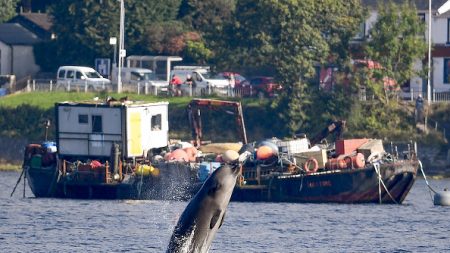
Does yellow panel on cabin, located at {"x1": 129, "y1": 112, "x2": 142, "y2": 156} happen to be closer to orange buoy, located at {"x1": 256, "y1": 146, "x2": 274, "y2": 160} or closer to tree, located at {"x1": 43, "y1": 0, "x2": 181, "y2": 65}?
orange buoy, located at {"x1": 256, "y1": 146, "x2": 274, "y2": 160}

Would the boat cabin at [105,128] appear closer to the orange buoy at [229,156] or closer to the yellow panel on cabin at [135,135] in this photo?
the yellow panel on cabin at [135,135]

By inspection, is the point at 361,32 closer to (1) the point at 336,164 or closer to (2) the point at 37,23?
(1) the point at 336,164

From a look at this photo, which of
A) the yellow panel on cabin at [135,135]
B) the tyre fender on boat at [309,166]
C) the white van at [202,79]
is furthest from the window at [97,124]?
the white van at [202,79]

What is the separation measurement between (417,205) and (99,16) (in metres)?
42.1

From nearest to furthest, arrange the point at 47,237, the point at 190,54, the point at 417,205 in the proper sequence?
1. the point at 47,237
2. the point at 417,205
3. the point at 190,54

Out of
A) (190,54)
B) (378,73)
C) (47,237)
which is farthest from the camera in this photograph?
(190,54)

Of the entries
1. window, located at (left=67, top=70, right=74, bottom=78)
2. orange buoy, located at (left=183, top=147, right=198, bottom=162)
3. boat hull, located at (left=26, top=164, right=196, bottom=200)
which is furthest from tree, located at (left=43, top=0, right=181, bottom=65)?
orange buoy, located at (left=183, top=147, right=198, bottom=162)

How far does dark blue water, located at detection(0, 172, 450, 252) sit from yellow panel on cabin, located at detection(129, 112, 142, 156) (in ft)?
8.77

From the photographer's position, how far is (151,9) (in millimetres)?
101000

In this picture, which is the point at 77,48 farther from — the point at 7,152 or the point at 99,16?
the point at 7,152

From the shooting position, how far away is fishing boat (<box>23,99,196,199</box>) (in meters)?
61.2

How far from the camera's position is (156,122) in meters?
63.9

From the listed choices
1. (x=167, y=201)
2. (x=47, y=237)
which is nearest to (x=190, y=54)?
(x=167, y=201)

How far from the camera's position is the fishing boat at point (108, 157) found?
61188 mm
